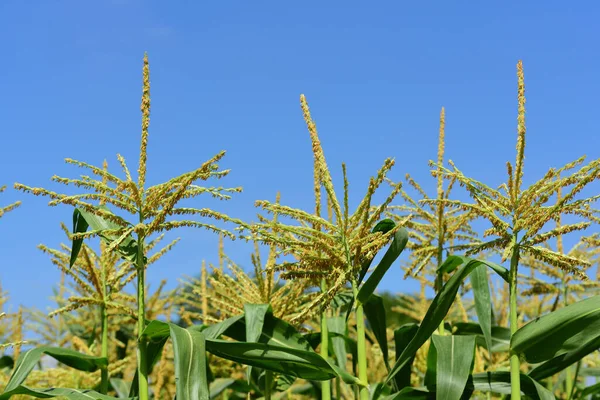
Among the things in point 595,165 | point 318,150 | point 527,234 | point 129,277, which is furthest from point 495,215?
point 129,277

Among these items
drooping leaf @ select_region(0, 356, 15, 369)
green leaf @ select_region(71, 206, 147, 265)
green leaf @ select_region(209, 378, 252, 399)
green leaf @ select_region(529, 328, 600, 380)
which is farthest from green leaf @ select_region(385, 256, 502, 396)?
drooping leaf @ select_region(0, 356, 15, 369)

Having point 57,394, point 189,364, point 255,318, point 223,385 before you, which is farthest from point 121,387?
point 189,364

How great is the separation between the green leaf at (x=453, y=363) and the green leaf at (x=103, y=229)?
5.64 ft

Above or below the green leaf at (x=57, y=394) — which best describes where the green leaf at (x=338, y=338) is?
above

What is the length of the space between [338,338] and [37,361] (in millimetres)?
2123

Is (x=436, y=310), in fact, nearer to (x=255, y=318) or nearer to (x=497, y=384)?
(x=497, y=384)

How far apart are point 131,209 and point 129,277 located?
4.25ft

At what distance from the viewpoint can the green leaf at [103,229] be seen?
169 inches

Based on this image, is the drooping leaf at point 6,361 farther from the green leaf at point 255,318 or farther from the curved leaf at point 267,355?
the curved leaf at point 267,355

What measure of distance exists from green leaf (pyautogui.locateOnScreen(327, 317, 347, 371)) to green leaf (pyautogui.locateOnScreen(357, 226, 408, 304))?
158cm

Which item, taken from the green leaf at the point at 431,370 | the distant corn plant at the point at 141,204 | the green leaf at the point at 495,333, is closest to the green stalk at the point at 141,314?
the distant corn plant at the point at 141,204

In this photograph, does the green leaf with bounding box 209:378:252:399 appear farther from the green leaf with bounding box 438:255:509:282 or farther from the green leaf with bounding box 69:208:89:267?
the green leaf with bounding box 438:255:509:282

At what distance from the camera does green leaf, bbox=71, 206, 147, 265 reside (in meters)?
4.30

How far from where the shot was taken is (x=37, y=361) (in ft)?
15.5
